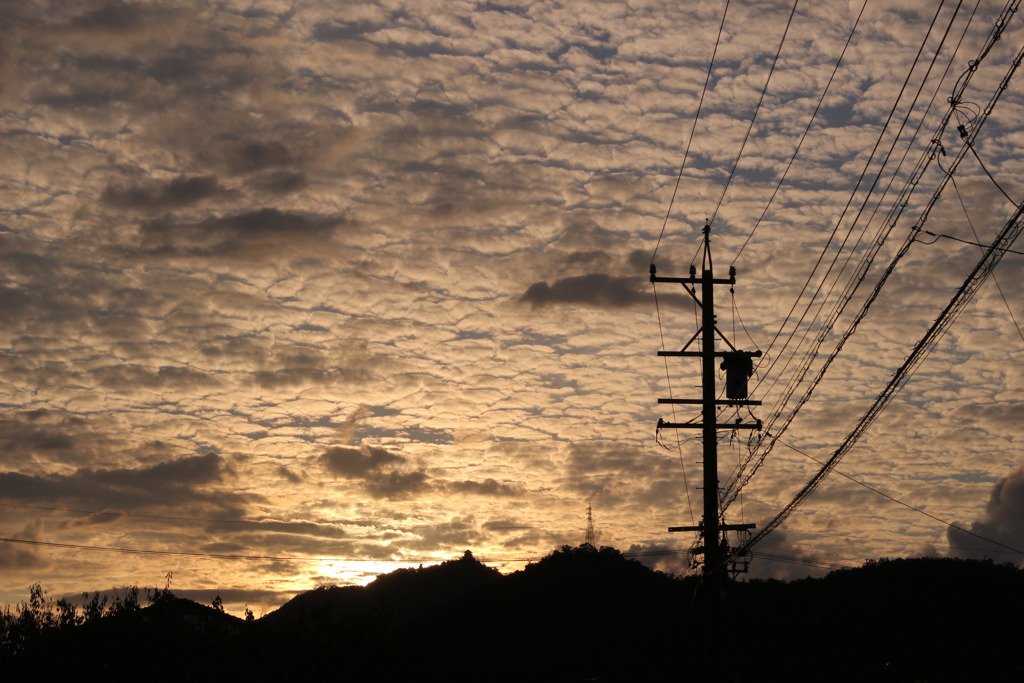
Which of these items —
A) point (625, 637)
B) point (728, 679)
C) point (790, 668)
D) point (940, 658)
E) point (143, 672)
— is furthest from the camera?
point (625, 637)

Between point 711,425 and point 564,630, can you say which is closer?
point 711,425

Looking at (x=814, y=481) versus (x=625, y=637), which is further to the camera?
(x=625, y=637)

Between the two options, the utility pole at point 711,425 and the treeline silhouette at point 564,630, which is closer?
the utility pole at point 711,425

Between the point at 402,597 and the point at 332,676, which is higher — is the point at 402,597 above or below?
above

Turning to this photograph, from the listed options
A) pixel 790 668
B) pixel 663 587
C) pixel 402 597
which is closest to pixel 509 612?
pixel 663 587

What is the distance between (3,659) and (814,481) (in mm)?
33337

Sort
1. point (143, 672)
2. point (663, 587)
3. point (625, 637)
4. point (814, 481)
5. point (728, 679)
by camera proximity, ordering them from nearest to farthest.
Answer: point (814, 481) < point (728, 679) < point (143, 672) < point (625, 637) < point (663, 587)

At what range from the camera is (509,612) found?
10750cm

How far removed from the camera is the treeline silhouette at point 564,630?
3800cm

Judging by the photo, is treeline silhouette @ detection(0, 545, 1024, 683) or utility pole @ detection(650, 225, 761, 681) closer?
utility pole @ detection(650, 225, 761, 681)

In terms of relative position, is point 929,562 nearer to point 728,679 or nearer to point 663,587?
point 663,587

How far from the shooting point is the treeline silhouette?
38000mm

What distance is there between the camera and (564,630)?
327 feet

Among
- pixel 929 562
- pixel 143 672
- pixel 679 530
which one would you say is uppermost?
pixel 929 562
